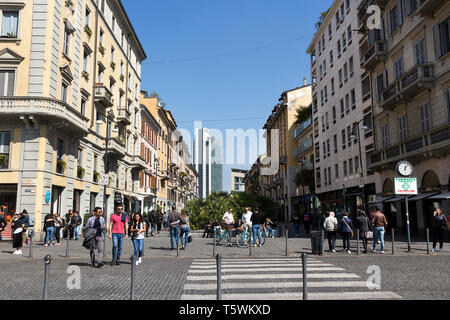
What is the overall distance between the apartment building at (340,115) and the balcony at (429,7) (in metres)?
9.80

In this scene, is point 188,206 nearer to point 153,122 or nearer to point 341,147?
point 341,147

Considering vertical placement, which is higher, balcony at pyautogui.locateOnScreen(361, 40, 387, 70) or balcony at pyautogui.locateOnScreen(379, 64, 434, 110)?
balcony at pyautogui.locateOnScreen(361, 40, 387, 70)

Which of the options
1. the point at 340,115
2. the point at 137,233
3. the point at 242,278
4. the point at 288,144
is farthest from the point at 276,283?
the point at 288,144

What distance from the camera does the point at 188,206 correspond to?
29.4 m

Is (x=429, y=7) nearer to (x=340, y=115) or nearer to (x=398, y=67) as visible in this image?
(x=398, y=67)

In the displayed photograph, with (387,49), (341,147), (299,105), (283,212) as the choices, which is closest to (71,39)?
(387,49)

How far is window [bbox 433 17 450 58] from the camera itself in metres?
20.4

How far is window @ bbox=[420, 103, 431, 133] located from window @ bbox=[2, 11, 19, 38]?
24.6 metres

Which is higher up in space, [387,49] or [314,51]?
[314,51]

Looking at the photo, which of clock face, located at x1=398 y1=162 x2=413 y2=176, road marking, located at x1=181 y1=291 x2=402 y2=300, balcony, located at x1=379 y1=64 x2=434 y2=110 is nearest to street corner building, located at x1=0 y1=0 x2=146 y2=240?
road marking, located at x1=181 y1=291 x2=402 y2=300

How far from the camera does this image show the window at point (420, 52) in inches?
893

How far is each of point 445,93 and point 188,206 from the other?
18.6 metres

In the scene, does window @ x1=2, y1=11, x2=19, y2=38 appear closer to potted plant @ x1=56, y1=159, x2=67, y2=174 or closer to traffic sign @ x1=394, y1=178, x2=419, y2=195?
potted plant @ x1=56, y1=159, x2=67, y2=174

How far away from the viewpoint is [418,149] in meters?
22.3
